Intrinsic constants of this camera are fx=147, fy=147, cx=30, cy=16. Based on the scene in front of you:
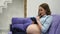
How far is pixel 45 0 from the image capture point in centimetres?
395

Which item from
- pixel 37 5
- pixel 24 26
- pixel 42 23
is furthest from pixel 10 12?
pixel 42 23

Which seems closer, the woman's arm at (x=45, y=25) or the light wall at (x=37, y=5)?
the woman's arm at (x=45, y=25)

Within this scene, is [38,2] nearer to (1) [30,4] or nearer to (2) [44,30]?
(1) [30,4]

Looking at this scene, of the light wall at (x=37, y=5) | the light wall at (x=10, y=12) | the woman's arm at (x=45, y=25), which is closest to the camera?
the woman's arm at (x=45, y=25)

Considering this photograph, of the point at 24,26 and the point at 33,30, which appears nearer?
the point at 33,30

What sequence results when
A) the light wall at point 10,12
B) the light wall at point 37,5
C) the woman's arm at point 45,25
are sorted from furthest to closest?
the light wall at point 10,12
the light wall at point 37,5
the woman's arm at point 45,25

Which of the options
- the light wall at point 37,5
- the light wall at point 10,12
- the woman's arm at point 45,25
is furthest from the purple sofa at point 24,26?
the light wall at point 10,12

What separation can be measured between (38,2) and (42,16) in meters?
1.53

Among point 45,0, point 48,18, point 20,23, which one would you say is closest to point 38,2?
point 45,0

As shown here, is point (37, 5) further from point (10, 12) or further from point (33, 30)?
point (33, 30)

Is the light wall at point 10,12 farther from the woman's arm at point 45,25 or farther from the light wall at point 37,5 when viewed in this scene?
the woman's arm at point 45,25

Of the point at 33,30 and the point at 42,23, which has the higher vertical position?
the point at 42,23

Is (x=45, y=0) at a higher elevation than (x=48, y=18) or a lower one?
higher

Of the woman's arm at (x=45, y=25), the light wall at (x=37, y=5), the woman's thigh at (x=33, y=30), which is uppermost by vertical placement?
the light wall at (x=37, y=5)
